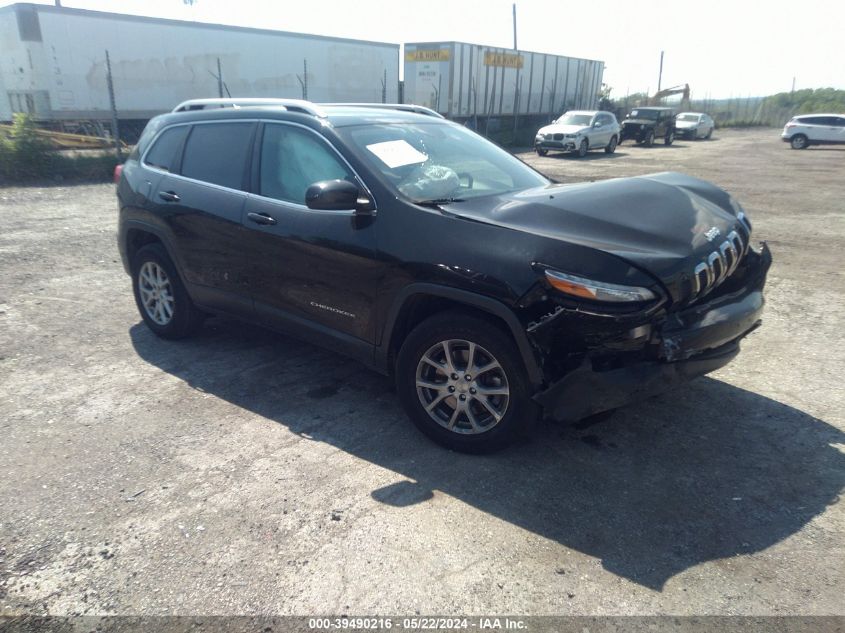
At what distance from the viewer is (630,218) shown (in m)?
3.55

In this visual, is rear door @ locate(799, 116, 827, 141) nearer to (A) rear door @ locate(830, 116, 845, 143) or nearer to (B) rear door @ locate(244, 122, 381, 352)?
(A) rear door @ locate(830, 116, 845, 143)

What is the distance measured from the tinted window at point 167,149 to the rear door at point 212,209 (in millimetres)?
116

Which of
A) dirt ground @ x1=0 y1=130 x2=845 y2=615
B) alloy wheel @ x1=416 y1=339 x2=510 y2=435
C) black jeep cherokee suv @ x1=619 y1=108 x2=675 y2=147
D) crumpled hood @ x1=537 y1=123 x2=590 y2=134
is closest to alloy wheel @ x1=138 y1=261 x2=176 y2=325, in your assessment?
dirt ground @ x1=0 y1=130 x2=845 y2=615

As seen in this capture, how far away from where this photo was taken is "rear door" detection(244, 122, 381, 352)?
388cm

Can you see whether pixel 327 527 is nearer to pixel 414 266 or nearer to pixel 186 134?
pixel 414 266

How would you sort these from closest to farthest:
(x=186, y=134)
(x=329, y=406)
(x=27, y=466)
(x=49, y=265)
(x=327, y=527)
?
1. (x=327, y=527)
2. (x=27, y=466)
3. (x=329, y=406)
4. (x=186, y=134)
5. (x=49, y=265)

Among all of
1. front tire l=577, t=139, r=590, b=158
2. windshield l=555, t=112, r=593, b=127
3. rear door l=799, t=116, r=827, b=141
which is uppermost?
windshield l=555, t=112, r=593, b=127

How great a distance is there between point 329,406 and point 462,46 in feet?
81.5

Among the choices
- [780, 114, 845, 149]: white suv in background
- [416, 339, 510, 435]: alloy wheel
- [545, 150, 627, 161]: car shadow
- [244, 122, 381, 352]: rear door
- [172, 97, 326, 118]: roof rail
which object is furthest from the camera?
[780, 114, 845, 149]: white suv in background

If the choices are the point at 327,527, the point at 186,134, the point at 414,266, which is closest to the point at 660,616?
the point at 327,527

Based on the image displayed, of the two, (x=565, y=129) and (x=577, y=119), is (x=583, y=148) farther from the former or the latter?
(x=577, y=119)

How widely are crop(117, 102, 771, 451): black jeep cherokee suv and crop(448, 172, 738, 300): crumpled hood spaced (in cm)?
1

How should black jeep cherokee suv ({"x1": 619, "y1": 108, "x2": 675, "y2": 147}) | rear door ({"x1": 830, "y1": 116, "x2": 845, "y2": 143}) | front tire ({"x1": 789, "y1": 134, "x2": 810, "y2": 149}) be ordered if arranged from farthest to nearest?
black jeep cherokee suv ({"x1": 619, "y1": 108, "x2": 675, "y2": 147}), front tire ({"x1": 789, "y1": 134, "x2": 810, "y2": 149}), rear door ({"x1": 830, "y1": 116, "x2": 845, "y2": 143})

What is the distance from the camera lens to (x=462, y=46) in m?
26.2
